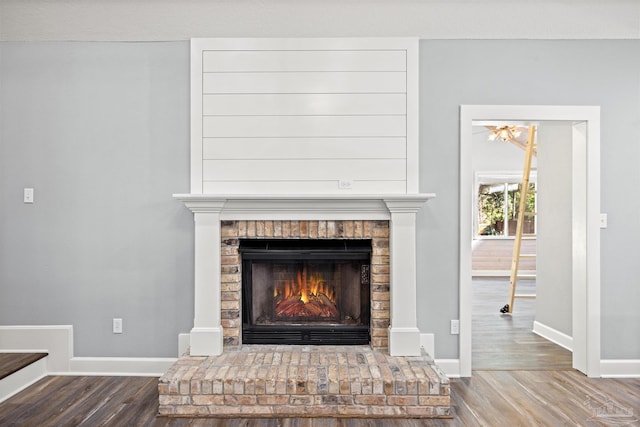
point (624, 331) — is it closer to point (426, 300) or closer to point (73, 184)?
point (426, 300)

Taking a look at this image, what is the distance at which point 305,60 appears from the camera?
2906 millimetres

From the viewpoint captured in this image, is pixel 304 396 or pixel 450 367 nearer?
pixel 304 396

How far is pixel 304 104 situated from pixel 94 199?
171 centimetres

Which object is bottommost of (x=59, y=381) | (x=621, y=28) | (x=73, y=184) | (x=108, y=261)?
(x=59, y=381)

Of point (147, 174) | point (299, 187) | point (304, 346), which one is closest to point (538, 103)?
point (299, 187)

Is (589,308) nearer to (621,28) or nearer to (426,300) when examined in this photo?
(426,300)

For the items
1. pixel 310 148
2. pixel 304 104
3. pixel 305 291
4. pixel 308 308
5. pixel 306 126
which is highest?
pixel 304 104

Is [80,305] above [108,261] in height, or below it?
below

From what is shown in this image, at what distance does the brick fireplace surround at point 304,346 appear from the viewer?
7.79ft

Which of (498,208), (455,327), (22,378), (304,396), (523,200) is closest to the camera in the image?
(304,396)

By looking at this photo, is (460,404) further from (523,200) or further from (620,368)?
(523,200)

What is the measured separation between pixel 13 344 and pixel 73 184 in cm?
126

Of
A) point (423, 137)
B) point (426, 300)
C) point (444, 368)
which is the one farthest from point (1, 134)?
point (444, 368)

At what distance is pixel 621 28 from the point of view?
292 centimetres
